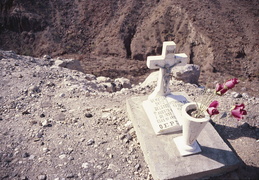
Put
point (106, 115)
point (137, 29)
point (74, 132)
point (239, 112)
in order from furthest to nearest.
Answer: point (137, 29)
point (106, 115)
point (74, 132)
point (239, 112)

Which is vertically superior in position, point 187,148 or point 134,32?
point 134,32

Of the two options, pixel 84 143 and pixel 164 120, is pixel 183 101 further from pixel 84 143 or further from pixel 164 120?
pixel 84 143

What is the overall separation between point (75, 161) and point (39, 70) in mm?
3648

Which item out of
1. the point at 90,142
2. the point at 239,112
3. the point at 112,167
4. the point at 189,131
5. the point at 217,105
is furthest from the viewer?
the point at 90,142

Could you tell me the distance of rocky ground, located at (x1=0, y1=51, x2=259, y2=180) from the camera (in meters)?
3.48

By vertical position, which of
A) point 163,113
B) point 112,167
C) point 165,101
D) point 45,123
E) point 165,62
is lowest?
point 112,167

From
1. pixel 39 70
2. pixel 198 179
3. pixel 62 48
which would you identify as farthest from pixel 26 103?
pixel 62 48

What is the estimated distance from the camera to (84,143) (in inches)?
155

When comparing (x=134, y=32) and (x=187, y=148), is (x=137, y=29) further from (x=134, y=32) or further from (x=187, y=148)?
(x=187, y=148)

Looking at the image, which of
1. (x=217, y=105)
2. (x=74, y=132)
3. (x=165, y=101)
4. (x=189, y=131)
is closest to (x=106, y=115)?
(x=74, y=132)

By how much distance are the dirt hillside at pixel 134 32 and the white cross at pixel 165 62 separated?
6.29 metres

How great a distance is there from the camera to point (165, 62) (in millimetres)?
3791

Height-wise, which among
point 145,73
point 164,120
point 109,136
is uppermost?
point 164,120

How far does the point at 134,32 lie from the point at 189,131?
38.6 feet
